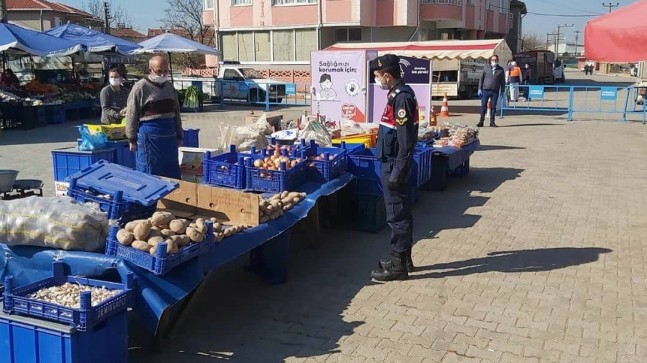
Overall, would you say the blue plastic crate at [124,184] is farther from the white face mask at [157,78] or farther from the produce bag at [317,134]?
the produce bag at [317,134]

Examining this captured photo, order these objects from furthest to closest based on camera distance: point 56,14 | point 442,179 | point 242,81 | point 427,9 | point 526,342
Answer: point 56,14
point 427,9
point 242,81
point 442,179
point 526,342

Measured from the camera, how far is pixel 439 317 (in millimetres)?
5262

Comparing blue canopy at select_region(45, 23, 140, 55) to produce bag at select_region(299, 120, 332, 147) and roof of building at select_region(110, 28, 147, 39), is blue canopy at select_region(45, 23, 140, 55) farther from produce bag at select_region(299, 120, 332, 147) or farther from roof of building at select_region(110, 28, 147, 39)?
roof of building at select_region(110, 28, 147, 39)

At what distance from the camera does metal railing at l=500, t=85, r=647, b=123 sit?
20.3 m

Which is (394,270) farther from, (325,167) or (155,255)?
(155,255)

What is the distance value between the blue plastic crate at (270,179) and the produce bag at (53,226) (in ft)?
6.91

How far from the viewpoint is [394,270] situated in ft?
20.0

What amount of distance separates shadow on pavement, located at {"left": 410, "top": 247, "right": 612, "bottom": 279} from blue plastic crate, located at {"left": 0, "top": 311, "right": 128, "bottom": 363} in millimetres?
3158

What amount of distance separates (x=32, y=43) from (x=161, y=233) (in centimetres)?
1701

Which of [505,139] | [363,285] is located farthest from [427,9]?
[363,285]

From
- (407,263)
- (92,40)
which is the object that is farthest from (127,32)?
(407,263)

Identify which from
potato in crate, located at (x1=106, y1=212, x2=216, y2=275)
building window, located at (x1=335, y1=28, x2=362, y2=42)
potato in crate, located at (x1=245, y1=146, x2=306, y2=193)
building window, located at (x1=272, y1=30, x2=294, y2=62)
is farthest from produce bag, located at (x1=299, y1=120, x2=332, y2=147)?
building window, located at (x1=272, y1=30, x2=294, y2=62)

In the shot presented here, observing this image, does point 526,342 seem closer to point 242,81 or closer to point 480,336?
point 480,336

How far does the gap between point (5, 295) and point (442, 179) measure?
725cm
